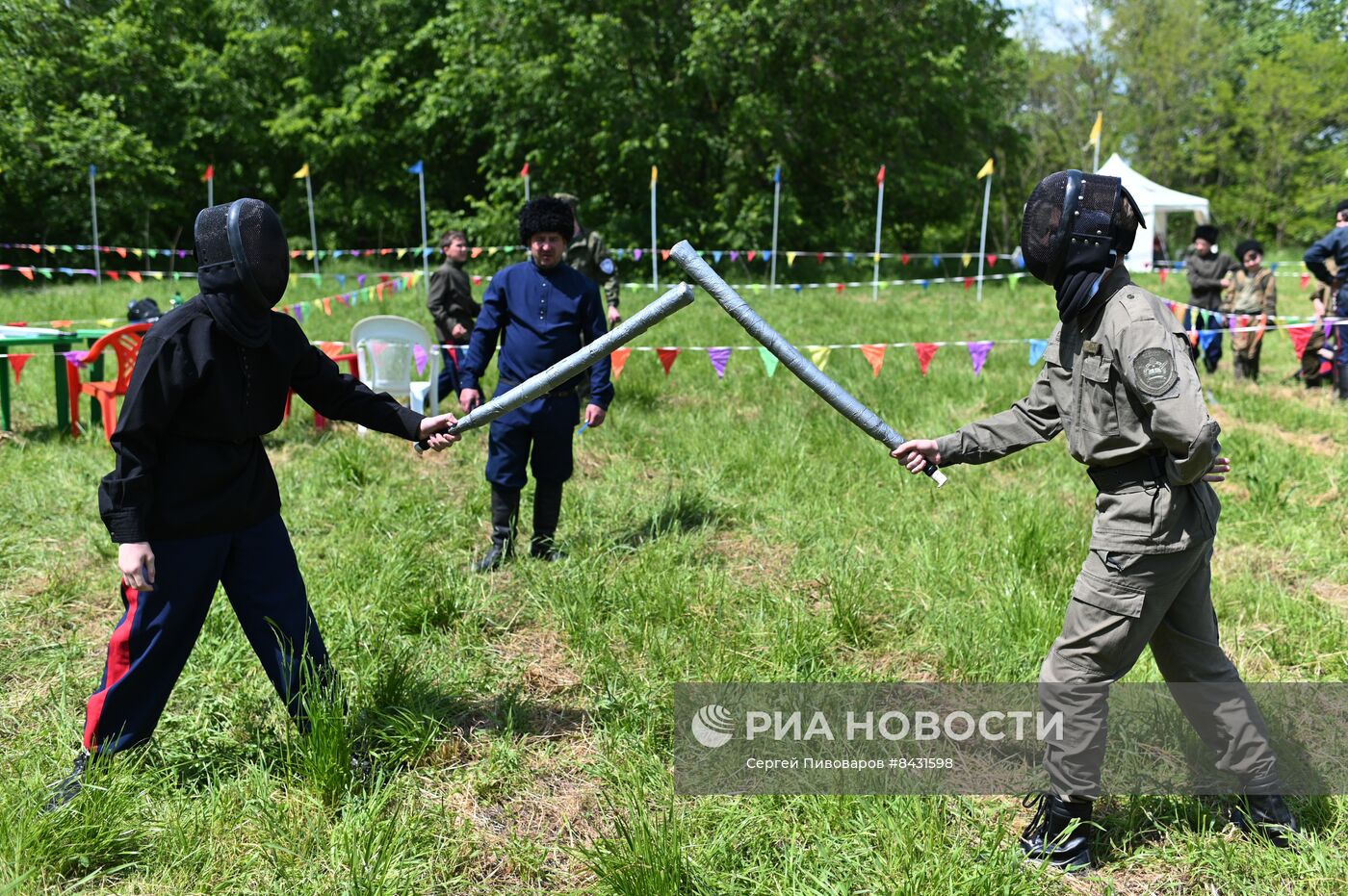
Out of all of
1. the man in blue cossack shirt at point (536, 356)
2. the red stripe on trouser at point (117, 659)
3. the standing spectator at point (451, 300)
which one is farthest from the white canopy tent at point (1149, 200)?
the red stripe on trouser at point (117, 659)

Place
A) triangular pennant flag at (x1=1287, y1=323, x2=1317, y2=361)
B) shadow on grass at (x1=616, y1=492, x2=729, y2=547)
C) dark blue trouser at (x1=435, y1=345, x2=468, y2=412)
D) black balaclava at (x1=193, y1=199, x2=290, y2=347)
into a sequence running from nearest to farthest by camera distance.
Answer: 1. black balaclava at (x1=193, y1=199, x2=290, y2=347)
2. shadow on grass at (x1=616, y1=492, x2=729, y2=547)
3. dark blue trouser at (x1=435, y1=345, x2=468, y2=412)
4. triangular pennant flag at (x1=1287, y1=323, x2=1317, y2=361)

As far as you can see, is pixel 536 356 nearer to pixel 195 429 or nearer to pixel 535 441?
pixel 535 441

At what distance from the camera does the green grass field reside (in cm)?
270

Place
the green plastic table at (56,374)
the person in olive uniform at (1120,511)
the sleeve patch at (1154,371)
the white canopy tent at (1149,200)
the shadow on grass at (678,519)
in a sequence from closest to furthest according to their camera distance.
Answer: the sleeve patch at (1154,371), the person in olive uniform at (1120,511), the shadow on grass at (678,519), the green plastic table at (56,374), the white canopy tent at (1149,200)

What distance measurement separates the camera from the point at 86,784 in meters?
2.76

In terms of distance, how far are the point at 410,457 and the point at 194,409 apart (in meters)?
4.16

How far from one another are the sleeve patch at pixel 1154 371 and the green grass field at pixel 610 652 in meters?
1.31

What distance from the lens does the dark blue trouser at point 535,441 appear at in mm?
4961

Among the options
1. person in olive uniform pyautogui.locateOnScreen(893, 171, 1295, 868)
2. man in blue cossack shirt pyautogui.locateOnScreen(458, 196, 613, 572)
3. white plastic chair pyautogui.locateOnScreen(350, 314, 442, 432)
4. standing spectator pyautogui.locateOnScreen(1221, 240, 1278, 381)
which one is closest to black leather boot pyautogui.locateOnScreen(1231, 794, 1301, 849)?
person in olive uniform pyautogui.locateOnScreen(893, 171, 1295, 868)

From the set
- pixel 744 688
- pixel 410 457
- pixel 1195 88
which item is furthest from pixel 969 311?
pixel 1195 88

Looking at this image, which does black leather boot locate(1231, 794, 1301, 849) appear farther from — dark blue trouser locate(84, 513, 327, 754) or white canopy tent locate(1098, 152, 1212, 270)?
white canopy tent locate(1098, 152, 1212, 270)

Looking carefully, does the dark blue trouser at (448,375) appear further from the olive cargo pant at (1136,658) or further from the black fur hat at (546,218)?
the olive cargo pant at (1136,658)

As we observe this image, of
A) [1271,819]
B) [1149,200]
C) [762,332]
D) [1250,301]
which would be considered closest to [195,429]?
[762,332]

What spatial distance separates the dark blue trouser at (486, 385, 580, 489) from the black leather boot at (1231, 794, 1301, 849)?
11.1ft
